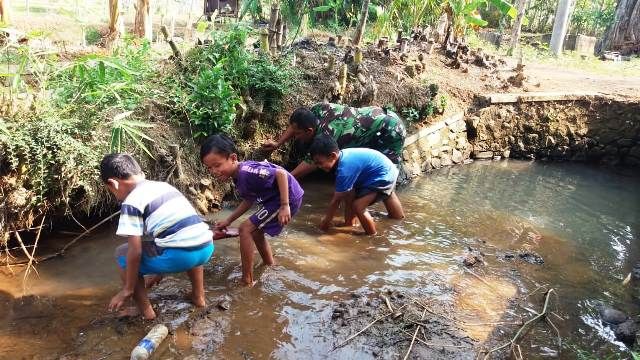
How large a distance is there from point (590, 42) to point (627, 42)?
2251mm

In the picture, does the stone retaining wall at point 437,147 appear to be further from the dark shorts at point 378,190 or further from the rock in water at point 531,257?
the rock in water at point 531,257

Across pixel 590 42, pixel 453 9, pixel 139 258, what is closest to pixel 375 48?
pixel 453 9

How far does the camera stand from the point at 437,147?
29.1 ft

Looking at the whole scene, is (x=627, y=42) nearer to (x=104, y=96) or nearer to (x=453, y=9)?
(x=453, y=9)

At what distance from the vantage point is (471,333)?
3.72 m

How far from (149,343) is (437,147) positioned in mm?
6756

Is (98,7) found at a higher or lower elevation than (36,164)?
higher

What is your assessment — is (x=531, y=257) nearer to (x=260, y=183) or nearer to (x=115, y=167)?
(x=260, y=183)

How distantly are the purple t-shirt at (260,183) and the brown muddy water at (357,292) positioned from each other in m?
0.80

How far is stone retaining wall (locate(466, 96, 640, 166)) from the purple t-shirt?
7120mm

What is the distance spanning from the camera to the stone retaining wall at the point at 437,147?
8169mm

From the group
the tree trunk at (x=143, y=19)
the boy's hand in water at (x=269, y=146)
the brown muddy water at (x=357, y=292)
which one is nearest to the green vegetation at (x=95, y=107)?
the boy's hand in water at (x=269, y=146)

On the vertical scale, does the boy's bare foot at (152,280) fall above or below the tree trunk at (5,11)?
below

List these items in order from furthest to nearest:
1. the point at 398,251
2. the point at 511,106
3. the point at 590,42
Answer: the point at 590,42 < the point at 511,106 < the point at 398,251
